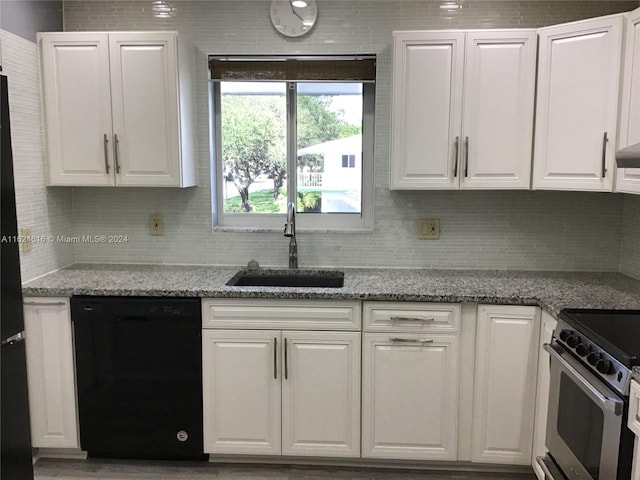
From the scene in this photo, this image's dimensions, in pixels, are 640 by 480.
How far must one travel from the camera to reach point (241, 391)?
257 cm

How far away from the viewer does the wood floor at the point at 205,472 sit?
259cm

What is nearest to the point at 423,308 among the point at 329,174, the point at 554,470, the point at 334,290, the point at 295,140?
the point at 334,290

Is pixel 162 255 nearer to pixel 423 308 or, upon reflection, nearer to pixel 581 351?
pixel 423 308

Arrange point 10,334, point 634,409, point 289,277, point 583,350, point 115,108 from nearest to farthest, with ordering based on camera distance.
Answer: point 634,409 < point 583,350 < point 10,334 < point 115,108 < point 289,277

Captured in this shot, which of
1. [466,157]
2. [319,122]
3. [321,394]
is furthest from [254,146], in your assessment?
[321,394]

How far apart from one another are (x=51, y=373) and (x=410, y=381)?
68.1 inches

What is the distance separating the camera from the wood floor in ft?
8.51

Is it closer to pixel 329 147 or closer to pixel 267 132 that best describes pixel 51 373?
pixel 267 132

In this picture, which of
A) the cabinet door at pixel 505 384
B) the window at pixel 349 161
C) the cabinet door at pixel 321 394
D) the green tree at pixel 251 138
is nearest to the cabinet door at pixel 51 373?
the cabinet door at pixel 321 394

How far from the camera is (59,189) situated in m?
2.96

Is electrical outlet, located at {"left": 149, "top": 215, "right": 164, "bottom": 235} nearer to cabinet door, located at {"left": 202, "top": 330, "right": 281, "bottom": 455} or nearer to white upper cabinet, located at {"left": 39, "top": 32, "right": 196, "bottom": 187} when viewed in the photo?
white upper cabinet, located at {"left": 39, "top": 32, "right": 196, "bottom": 187}

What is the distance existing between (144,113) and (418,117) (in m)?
1.38

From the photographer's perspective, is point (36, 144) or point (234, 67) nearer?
point (36, 144)

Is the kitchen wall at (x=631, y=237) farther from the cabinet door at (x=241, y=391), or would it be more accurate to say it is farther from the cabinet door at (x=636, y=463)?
the cabinet door at (x=241, y=391)
